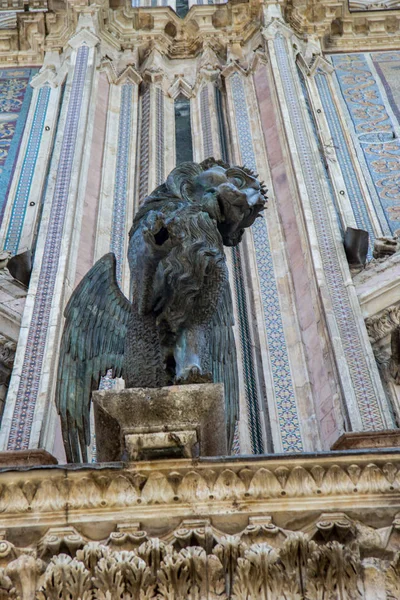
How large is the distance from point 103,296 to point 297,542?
7.57 feet

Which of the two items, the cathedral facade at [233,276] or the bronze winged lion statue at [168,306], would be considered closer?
the cathedral facade at [233,276]

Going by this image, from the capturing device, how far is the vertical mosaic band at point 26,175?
9914 mm

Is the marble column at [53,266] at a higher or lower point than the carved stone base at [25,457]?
higher

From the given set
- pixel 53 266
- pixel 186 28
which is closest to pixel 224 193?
pixel 53 266

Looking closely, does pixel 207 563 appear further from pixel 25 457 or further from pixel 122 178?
pixel 122 178

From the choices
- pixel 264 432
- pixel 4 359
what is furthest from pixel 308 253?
pixel 4 359

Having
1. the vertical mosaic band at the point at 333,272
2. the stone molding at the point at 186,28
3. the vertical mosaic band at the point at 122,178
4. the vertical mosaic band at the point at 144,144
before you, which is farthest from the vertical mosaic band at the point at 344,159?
the vertical mosaic band at the point at 122,178

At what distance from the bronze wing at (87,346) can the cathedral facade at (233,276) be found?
0.62 metres

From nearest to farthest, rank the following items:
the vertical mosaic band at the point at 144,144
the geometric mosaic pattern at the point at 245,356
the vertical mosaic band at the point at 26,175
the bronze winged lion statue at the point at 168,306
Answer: the bronze winged lion statue at the point at 168,306 < the geometric mosaic pattern at the point at 245,356 < the vertical mosaic band at the point at 26,175 < the vertical mosaic band at the point at 144,144

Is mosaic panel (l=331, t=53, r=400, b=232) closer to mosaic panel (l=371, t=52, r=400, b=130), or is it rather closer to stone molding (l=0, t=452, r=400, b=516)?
mosaic panel (l=371, t=52, r=400, b=130)

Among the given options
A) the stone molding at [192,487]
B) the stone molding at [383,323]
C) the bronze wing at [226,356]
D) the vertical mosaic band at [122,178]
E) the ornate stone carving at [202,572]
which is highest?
the vertical mosaic band at [122,178]

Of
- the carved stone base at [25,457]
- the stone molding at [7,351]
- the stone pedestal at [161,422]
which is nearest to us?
the stone pedestal at [161,422]

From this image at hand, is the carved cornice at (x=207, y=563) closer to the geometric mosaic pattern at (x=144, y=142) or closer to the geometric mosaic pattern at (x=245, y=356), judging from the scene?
the geometric mosaic pattern at (x=245, y=356)

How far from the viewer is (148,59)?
1248 centimetres
